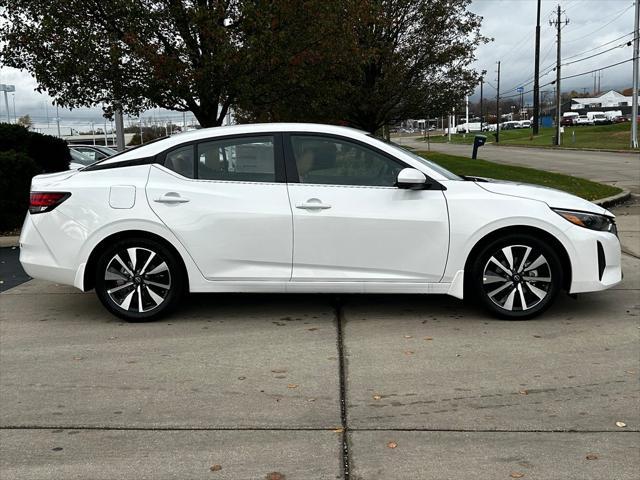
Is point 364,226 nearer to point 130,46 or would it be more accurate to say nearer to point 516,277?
point 516,277

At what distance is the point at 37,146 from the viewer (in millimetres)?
11453

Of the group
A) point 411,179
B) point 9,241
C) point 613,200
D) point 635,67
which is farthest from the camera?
point 635,67

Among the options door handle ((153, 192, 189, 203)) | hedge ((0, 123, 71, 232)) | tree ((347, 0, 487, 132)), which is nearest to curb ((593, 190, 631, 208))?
tree ((347, 0, 487, 132))

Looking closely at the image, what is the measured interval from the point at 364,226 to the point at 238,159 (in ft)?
3.91

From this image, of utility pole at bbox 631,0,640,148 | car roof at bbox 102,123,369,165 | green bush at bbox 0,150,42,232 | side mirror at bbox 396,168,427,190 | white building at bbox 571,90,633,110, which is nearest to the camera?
side mirror at bbox 396,168,427,190

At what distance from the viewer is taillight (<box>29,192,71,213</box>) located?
5.37 meters

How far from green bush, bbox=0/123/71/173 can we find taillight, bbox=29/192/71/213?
6.11m

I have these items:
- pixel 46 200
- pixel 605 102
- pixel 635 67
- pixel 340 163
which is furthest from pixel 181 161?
pixel 605 102

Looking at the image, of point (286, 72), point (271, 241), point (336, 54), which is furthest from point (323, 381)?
point (336, 54)

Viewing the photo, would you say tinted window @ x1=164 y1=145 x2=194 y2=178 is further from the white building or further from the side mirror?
the white building

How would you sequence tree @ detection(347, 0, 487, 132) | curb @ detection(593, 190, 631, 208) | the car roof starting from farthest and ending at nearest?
tree @ detection(347, 0, 487, 132)
curb @ detection(593, 190, 631, 208)
the car roof

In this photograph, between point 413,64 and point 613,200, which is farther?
point 413,64

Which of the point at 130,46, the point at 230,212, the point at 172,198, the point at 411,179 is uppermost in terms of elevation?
the point at 130,46

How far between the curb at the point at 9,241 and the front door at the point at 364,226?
6.02 meters
